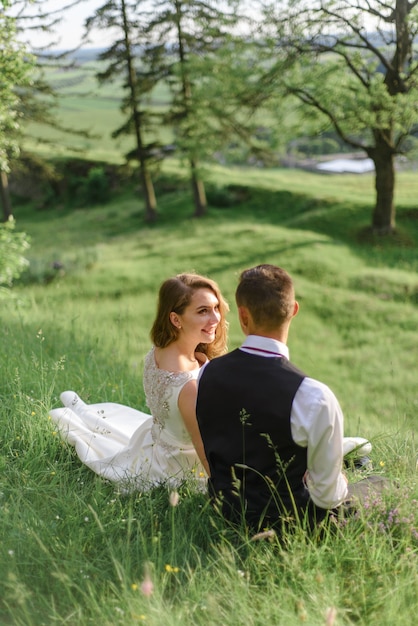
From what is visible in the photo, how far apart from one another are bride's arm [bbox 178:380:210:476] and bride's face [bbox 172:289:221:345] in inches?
12.2

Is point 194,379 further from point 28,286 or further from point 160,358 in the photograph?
point 28,286

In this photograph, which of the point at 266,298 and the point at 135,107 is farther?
the point at 135,107

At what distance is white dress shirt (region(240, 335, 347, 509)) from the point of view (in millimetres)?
2871

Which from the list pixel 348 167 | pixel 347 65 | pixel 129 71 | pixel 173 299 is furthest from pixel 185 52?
pixel 348 167

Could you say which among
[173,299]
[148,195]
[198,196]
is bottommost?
[173,299]

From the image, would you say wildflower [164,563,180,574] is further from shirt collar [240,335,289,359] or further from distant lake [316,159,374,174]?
distant lake [316,159,374,174]

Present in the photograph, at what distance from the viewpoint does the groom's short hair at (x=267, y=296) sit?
3047 mm

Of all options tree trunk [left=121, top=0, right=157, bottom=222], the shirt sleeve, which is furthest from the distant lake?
the shirt sleeve

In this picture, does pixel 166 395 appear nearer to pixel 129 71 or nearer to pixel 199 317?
pixel 199 317

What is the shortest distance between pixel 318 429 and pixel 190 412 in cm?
119

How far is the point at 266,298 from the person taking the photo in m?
3.05

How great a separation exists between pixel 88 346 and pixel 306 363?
6573mm

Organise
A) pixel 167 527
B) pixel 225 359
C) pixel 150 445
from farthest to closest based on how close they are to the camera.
Result: pixel 150 445, pixel 167 527, pixel 225 359

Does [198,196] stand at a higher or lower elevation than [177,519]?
higher
